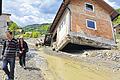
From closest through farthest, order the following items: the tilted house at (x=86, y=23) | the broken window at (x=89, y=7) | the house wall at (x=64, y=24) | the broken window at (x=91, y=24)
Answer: the tilted house at (x=86, y=23), the house wall at (x=64, y=24), the broken window at (x=91, y=24), the broken window at (x=89, y=7)

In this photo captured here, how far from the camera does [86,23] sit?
1114 inches

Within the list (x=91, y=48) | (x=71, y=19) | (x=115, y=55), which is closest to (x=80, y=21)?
(x=71, y=19)

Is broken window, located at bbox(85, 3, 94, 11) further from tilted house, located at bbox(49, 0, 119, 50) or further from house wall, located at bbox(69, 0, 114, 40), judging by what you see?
house wall, located at bbox(69, 0, 114, 40)

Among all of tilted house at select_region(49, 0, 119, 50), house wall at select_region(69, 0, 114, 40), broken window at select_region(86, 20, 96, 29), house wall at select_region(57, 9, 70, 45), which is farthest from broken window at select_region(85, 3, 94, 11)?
house wall at select_region(57, 9, 70, 45)

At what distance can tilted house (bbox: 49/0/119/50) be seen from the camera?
27141 millimetres

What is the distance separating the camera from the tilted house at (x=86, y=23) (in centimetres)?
2714

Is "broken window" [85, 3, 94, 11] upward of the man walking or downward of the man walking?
upward

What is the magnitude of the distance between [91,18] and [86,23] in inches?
42.3

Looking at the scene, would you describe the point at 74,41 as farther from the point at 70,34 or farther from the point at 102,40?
the point at 102,40

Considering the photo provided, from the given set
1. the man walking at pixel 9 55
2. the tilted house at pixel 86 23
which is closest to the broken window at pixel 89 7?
the tilted house at pixel 86 23

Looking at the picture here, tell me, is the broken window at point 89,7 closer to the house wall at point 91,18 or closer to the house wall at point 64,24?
the house wall at point 91,18

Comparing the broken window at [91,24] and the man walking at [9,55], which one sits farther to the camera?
the broken window at [91,24]

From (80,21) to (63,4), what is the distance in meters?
2.50

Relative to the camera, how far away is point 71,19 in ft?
89.6
